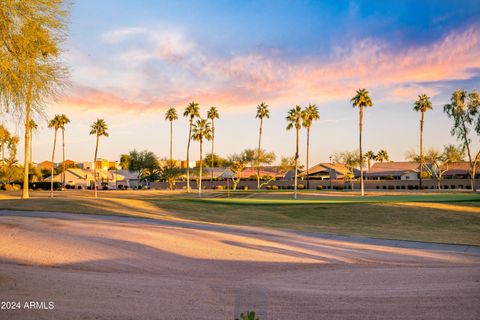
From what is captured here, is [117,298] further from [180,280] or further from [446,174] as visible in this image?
[446,174]

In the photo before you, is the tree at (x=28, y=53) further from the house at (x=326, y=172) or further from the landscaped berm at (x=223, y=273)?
the house at (x=326, y=172)

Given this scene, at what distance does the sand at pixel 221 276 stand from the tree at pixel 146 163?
8869 cm

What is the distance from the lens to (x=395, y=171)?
99.1 meters

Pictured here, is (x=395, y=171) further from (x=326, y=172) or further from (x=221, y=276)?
(x=221, y=276)

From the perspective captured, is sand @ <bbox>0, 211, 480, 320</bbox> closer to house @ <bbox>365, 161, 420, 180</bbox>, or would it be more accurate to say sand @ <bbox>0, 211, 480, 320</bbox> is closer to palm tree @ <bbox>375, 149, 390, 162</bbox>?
house @ <bbox>365, 161, 420, 180</bbox>

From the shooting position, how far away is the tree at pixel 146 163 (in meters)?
106

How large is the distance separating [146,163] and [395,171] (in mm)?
59332

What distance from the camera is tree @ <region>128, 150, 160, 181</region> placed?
105812 mm

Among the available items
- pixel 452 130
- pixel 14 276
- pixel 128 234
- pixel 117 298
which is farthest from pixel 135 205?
pixel 452 130

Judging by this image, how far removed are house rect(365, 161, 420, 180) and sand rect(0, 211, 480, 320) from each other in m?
86.2

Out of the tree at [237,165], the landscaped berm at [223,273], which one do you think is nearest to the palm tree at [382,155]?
the tree at [237,165]

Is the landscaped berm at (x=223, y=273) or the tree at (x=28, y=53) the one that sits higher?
the tree at (x=28, y=53)

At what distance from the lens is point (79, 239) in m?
15.1

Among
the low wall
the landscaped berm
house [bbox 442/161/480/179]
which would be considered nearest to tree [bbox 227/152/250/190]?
the low wall
